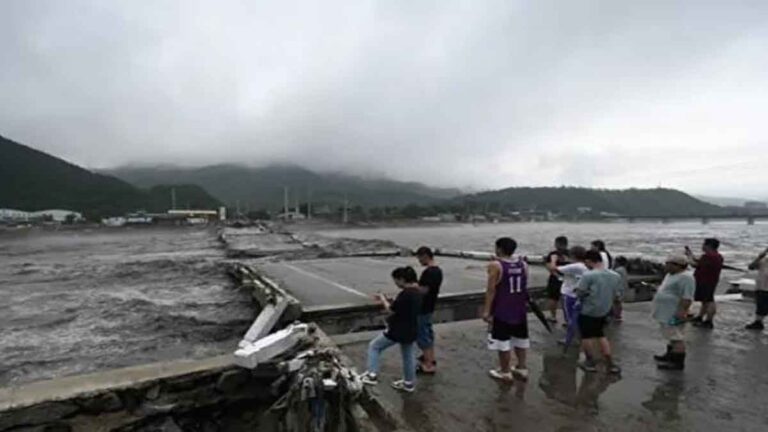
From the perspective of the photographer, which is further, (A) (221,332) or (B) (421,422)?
(A) (221,332)

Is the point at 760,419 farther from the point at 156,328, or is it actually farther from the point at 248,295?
the point at 248,295

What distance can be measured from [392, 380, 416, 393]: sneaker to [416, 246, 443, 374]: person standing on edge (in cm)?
61

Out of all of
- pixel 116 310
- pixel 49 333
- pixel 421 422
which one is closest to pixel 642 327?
pixel 421 422

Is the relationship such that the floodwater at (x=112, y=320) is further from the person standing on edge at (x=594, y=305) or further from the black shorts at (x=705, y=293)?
the black shorts at (x=705, y=293)

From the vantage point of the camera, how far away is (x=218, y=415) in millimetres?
5652

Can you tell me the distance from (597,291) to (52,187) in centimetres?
18173

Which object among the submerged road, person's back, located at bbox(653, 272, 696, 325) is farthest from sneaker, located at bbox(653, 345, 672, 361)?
the submerged road

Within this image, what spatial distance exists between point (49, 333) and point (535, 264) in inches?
688

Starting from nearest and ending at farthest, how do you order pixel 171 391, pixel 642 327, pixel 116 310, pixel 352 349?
pixel 171 391
pixel 352 349
pixel 642 327
pixel 116 310

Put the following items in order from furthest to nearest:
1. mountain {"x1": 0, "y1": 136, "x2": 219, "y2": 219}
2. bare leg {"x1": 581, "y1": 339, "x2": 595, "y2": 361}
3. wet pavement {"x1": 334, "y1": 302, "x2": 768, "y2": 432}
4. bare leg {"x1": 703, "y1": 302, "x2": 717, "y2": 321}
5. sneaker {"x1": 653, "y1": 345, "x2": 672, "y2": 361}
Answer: mountain {"x1": 0, "y1": 136, "x2": 219, "y2": 219} → bare leg {"x1": 703, "y1": 302, "x2": 717, "y2": 321} → sneaker {"x1": 653, "y1": 345, "x2": 672, "y2": 361} → bare leg {"x1": 581, "y1": 339, "x2": 595, "y2": 361} → wet pavement {"x1": 334, "y1": 302, "x2": 768, "y2": 432}

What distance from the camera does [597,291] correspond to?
6137mm

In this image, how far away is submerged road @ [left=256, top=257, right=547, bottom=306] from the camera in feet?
45.1

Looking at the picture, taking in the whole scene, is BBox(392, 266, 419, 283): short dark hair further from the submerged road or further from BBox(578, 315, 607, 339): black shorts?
the submerged road

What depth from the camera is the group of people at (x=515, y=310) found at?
570 centimetres
